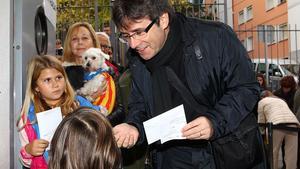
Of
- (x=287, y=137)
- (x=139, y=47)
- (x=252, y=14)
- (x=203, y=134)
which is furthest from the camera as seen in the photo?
(x=252, y=14)

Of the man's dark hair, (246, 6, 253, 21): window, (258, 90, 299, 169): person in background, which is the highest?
(246, 6, 253, 21): window

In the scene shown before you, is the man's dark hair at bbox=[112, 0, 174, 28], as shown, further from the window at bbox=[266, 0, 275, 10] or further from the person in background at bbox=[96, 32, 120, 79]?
the window at bbox=[266, 0, 275, 10]

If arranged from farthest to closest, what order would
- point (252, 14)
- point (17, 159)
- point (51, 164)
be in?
point (252, 14)
point (17, 159)
point (51, 164)

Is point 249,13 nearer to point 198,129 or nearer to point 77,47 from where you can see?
point 77,47

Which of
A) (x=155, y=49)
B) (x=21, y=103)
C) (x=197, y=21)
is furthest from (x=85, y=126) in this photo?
(x=21, y=103)

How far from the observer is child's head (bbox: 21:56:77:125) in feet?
11.3

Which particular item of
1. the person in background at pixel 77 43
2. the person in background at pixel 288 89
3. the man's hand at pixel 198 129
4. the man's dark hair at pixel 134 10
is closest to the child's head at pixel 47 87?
the person in background at pixel 77 43

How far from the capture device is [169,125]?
2.44m

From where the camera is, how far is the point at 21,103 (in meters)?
3.42

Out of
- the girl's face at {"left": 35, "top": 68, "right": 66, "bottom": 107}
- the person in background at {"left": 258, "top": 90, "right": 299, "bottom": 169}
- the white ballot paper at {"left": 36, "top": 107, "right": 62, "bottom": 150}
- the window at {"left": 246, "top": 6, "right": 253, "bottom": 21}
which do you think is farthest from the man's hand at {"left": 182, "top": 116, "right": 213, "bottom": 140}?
the window at {"left": 246, "top": 6, "right": 253, "bottom": 21}

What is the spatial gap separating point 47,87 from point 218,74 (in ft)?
4.68

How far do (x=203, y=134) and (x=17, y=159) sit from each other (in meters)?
1.60

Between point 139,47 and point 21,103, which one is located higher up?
point 139,47

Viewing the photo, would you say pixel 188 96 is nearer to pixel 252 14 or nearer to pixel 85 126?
pixel 85 126
